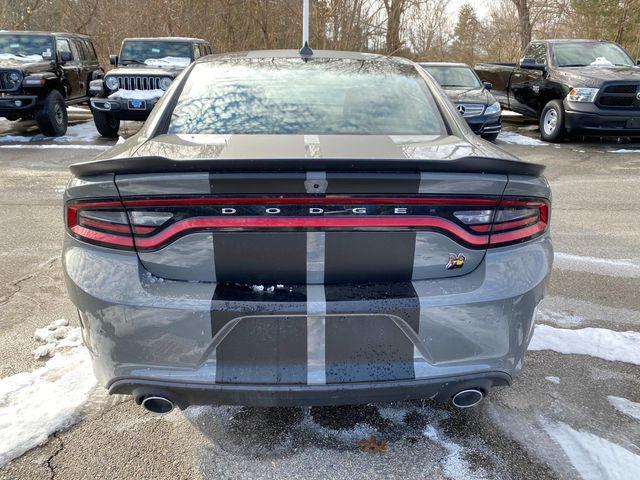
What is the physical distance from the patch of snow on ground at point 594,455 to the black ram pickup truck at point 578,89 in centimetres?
837

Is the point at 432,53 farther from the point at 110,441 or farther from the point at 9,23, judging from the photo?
the point at 110,441

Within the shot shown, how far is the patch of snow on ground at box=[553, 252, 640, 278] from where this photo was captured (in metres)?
4.05

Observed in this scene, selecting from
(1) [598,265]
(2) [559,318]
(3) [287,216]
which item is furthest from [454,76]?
(3) [287,216]

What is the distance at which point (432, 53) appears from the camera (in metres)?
22.2

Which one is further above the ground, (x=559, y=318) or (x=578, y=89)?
(x=578, y=89)

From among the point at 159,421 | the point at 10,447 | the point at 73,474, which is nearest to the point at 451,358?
the point at 159,421

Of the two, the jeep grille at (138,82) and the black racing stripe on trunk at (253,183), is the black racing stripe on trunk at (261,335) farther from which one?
the jeep grille at (138,82)

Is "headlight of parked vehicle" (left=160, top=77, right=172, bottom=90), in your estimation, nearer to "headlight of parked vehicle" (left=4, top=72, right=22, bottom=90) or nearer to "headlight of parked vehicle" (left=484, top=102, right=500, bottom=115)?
"headlight of parked vehicle" (left=4, top=72, right=22, bottom=90)

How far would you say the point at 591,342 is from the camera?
9.77ft

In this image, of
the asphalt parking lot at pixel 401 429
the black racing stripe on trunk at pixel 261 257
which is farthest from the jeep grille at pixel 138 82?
the black racing stripe on trunk at pixel 261 257

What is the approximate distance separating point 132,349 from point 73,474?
67cm

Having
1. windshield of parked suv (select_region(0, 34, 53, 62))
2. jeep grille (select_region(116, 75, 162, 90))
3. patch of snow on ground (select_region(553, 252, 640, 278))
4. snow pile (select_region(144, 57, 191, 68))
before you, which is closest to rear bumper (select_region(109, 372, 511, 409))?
patch of snow on ground (select_region(553, 252, 640, 278))

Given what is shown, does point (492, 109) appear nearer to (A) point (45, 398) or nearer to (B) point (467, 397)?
(B) point (467, 397)

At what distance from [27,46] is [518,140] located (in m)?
10.3
